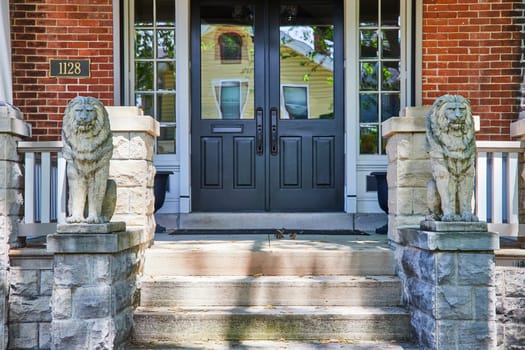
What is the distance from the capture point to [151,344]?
3.46m

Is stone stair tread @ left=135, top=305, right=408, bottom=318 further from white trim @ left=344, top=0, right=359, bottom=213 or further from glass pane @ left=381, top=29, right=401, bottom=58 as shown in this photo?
glass pane @ left=381, top=29, right=401, bottom=58

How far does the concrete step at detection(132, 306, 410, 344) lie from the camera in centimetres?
350

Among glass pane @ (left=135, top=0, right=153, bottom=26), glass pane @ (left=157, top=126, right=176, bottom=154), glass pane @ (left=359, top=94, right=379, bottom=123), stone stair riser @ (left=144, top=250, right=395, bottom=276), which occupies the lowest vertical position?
stone stair riser @ (left=144, top=250, right=395, bottom=276)

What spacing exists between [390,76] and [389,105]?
34cm

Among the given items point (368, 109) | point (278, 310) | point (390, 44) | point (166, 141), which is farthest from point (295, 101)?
point (278, 310)

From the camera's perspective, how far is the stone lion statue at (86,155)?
3.23 metres

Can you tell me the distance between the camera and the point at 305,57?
5.99 metres

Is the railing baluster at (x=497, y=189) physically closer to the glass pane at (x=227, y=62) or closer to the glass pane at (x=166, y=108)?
the glass pane at (x=227, y=62)

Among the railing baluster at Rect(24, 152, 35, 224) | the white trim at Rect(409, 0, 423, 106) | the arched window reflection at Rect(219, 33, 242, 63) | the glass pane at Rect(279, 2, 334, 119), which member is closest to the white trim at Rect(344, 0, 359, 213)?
the glass pane at Rect(279, 2, 334, 119)

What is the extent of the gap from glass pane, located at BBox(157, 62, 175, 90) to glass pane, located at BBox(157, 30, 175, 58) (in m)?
0.11

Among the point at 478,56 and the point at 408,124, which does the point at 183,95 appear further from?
the point at 478,56

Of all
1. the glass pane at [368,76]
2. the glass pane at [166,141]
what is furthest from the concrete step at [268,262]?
the glass pane at [368,76]

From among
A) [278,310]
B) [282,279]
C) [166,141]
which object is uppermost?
[166,141]

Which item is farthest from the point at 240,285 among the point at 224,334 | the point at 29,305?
the point at 29,305
